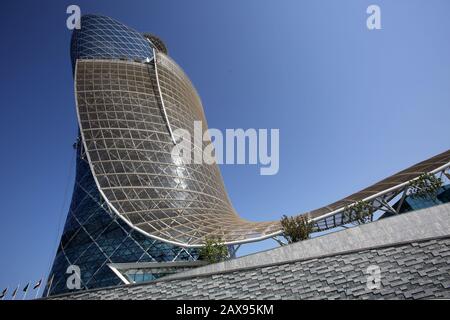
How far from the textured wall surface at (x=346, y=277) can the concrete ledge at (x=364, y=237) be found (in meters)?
0.05

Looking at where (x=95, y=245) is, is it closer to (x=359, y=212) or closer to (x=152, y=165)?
(x=152, y=165)

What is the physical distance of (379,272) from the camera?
1119 centimetres

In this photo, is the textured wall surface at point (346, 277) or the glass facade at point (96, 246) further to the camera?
the glass facade at point (96, 246)

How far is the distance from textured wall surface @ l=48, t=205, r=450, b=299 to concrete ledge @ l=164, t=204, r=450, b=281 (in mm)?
46

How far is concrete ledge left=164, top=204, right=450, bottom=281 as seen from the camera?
13453mm

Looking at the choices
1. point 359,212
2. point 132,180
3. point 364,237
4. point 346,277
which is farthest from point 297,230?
point 132,180

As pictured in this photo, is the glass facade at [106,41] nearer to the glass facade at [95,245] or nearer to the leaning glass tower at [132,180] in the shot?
the leaning glass tower at [132,180]

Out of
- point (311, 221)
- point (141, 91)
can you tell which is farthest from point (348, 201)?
point (141, 91)

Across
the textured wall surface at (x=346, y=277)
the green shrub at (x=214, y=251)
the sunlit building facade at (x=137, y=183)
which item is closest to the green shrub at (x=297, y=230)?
the sunlit building facade at (x=137, y=183)

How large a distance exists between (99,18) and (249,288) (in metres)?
48.2

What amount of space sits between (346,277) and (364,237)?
11.2ft

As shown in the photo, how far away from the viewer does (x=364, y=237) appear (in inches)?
553

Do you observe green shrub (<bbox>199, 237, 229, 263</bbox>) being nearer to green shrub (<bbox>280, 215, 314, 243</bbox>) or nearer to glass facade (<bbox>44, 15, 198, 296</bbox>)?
glass facade (<bbox>44, 15, 198, 296</bbox>)

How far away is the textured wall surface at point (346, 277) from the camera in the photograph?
10477mm
